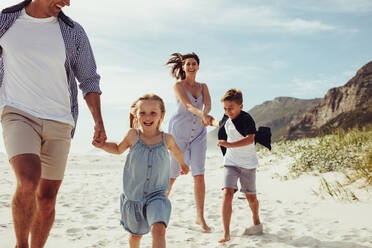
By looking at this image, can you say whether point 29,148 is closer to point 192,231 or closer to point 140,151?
point 140,151

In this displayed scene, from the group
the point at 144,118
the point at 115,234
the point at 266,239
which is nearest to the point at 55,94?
the point at 144,118

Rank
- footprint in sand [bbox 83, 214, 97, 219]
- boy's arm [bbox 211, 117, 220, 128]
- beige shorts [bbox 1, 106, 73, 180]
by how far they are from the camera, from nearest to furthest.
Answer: beige shorts [bbox 1, 106, 73, 180], boy's arm [bbox 211, 117, 220, 128], footprint in sand [bbox 83, 214, 97, 219]

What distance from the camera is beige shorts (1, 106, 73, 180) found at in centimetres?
289

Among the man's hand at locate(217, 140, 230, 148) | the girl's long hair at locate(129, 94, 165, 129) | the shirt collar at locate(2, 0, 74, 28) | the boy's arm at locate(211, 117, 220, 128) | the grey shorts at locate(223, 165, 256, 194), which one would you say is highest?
the shirt collar at locate(2, 0, 74, 28)

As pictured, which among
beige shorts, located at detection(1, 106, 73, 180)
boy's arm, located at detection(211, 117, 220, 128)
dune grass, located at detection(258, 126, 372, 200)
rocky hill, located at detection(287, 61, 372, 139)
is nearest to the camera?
beige shorts, located at detection(1, 106, 73, 180)

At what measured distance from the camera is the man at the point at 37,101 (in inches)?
112

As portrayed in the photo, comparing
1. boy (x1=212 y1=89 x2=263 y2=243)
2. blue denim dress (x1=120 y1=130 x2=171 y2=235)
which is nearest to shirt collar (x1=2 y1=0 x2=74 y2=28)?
blue denim dress (x1=120 y1=130 x2=171 y2=235)

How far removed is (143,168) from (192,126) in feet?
6.56

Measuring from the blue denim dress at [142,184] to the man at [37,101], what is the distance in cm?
36

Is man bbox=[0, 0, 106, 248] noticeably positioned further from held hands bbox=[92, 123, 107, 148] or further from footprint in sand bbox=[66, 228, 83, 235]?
footprint in sand bbox=[66, 228, 83, 235]

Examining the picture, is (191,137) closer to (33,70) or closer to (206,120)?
(206,120)

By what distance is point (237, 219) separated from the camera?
18.6 ft

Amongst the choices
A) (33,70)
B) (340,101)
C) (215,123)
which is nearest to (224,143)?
(215,123)

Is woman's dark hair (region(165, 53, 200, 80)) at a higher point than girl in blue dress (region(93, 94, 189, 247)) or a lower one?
higher
